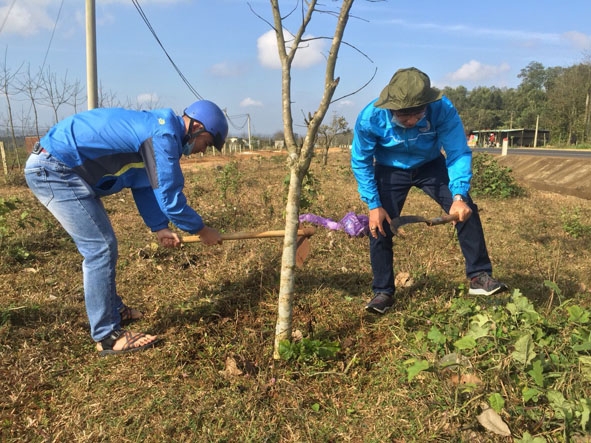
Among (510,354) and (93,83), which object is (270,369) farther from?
(93,83)

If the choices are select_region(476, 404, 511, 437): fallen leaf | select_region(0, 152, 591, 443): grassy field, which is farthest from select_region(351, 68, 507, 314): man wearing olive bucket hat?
select_region(476, 404, 511, 437): fallen leaf

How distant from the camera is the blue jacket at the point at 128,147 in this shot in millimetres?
2432

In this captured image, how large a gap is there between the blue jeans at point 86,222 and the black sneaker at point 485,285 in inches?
92.3

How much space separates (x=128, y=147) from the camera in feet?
8.23

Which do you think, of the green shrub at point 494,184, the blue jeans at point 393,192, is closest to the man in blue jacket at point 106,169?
the blue jeans at point 393,192

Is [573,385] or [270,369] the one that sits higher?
[573,385]

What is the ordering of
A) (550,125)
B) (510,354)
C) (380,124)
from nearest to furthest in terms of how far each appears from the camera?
(510,354) → (380,124) → (550,125)

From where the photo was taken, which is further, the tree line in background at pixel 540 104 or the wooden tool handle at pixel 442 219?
the tree line in background at pixel 540 104

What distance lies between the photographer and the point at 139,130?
8.13 feet

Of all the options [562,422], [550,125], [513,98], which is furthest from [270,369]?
[513,98]

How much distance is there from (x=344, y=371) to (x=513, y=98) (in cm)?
6907

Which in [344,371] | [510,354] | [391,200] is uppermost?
[391,200]

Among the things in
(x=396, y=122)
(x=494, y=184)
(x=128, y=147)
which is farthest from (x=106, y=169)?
(x=494, y=184)

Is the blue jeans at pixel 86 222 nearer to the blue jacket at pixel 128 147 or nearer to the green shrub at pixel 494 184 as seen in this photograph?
the blue jacket at pixel 128 147
